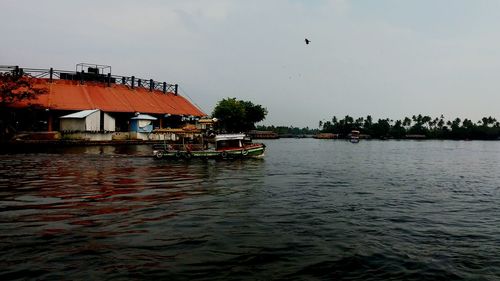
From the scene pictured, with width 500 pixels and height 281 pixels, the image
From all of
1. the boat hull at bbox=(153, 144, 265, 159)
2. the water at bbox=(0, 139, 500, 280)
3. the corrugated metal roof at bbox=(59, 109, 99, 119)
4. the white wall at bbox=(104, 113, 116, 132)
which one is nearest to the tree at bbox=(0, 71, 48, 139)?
the corrugated metal roof at bbox=(59, 109, 99, 119)

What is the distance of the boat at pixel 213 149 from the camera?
30.0 m

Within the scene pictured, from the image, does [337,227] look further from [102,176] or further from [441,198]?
[102,176]

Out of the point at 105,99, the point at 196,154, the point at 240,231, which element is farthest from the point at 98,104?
the point at 240,231

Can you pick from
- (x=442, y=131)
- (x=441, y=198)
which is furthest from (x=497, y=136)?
(x=441, y=198)

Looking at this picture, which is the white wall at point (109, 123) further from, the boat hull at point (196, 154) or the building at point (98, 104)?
the boat hull at point (196, 154)

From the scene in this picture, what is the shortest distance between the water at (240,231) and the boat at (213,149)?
41.4ft

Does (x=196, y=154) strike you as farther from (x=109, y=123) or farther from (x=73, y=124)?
(x=109, y=123)

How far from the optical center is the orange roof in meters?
47.2

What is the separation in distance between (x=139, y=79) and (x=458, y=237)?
59.0m

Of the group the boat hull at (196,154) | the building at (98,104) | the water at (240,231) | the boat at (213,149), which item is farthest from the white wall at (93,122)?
the water at (240,231)

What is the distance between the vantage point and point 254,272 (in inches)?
255

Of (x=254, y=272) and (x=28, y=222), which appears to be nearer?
(x=254, y=272)

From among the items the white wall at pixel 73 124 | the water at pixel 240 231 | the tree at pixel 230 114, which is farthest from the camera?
the tree at pixel 230 114

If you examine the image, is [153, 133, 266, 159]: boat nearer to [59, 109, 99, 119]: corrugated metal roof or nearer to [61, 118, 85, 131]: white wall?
[59, 109, 99, 119]: corrugated metal roof
